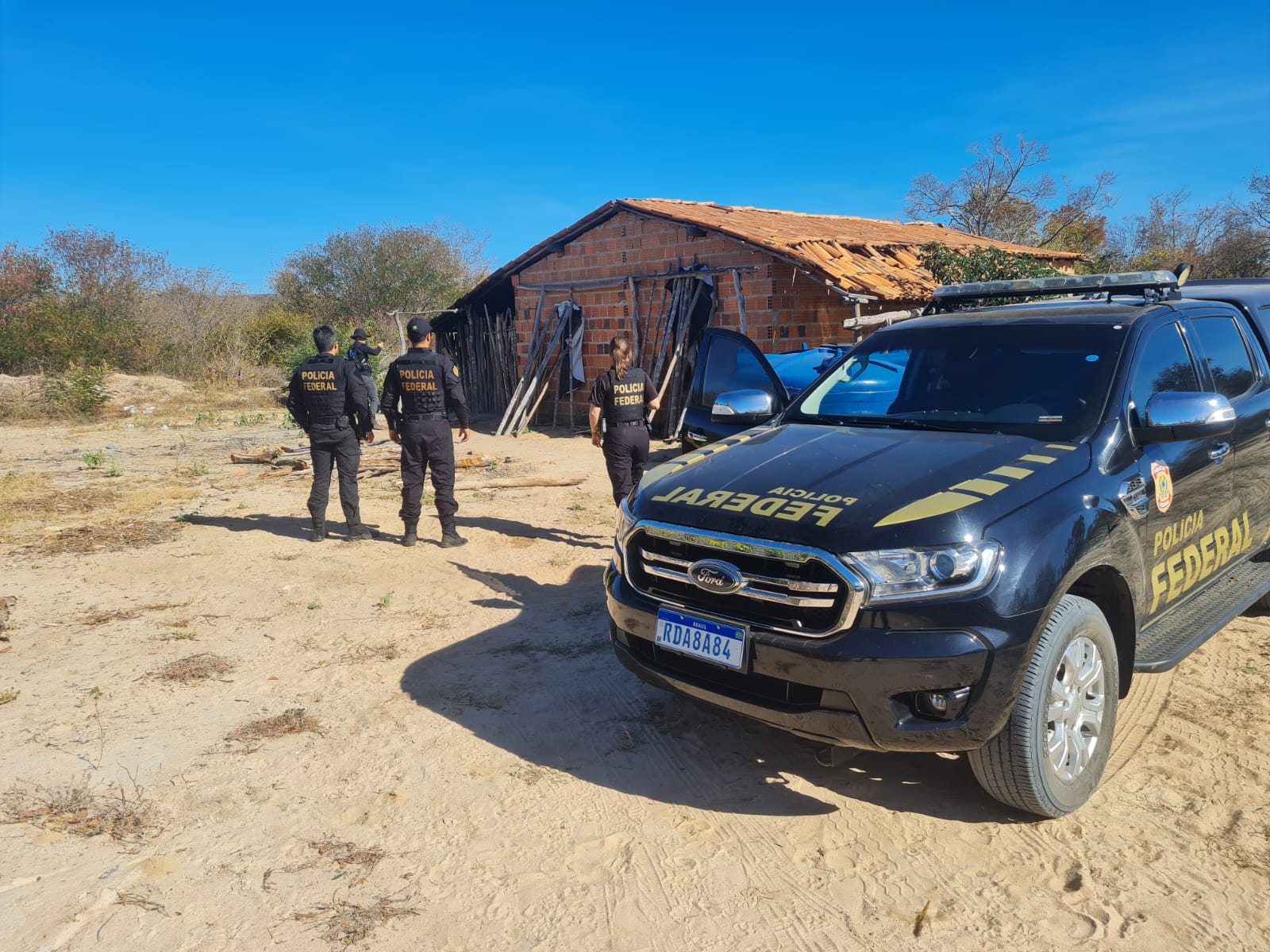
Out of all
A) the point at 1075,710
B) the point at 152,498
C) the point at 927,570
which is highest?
the point at 927,570

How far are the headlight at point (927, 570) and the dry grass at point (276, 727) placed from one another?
105 inches

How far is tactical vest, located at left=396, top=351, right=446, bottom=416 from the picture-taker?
7148 millimetres

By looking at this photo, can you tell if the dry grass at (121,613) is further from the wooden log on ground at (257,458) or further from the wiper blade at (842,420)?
the wooden log on ground at (257,458)

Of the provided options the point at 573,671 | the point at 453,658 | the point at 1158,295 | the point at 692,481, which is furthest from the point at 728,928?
the point at 1158,295

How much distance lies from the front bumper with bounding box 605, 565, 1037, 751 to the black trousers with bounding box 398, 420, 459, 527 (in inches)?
196

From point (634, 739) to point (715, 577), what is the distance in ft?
3.79

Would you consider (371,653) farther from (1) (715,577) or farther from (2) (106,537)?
(2) (106,537)

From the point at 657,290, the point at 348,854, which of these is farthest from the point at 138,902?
the point at 657,290

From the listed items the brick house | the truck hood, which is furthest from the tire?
the brick house

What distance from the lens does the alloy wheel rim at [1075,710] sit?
293cm

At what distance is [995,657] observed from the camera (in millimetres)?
2652

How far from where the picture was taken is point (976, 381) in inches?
151

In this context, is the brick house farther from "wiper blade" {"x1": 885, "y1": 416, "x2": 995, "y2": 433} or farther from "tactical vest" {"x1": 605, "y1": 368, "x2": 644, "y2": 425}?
"wiper blade" {"x1": 885, "y1": 416, "x2": 995, "y2": 433}

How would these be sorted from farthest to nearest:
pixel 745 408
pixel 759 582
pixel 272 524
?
pixel 272 524, pixel 745 408, pixel 759 582
